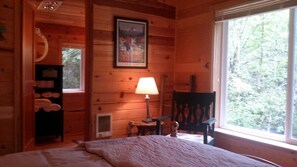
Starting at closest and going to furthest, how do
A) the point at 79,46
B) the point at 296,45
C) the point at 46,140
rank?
the point at 296,45 < the point at 46,140 < the point at 79,46

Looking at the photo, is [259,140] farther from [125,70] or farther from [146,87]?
[125,70]

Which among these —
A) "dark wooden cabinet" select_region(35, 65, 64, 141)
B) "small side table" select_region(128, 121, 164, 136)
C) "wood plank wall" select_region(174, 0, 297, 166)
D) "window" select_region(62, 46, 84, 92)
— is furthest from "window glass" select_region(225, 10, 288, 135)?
"window" select_region(62, 46, 84, 92)

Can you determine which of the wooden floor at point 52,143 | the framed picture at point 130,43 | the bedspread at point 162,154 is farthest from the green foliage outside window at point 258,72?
the wooden floor at point 52,143

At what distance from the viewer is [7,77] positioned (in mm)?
2939

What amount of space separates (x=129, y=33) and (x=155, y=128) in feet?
4.26

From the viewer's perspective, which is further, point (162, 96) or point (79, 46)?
point (79, 46)

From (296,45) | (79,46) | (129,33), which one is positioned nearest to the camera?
(296,45)

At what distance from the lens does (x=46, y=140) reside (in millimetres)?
4715

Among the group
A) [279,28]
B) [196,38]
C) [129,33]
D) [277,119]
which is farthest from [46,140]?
[279,28]

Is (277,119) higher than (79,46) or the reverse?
the reverse

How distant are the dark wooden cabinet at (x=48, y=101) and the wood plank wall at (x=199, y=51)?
219 centimetres

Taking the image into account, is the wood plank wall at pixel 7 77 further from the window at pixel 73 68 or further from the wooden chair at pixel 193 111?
the window at pixel 73 68

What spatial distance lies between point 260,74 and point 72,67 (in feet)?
13.2

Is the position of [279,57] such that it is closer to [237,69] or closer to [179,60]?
[237,69]
